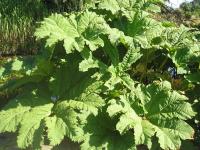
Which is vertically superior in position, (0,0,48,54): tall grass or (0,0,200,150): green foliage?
(0,0,200,150): green foliage

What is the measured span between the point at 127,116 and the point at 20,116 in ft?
3.09

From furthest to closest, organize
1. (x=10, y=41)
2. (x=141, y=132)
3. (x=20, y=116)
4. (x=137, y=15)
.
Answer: (x=10, y=41), (x=137, y=15), (x=20, y=116), (x=141, y=132)

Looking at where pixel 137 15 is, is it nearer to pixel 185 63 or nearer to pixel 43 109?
pixel 185 63

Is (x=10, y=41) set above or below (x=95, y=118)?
below

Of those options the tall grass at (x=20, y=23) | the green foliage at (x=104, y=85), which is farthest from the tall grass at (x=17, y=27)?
the green foliage at (x=104, y=85)

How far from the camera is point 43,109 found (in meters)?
4.24

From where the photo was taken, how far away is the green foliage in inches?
157

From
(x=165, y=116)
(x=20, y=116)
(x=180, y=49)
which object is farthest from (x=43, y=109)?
(x=180, y=49)

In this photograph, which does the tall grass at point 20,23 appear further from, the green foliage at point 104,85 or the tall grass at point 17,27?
the green foliage at point 104,85

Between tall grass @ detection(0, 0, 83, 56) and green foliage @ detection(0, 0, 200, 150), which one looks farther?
tall grass @ detection(0, 0, 83, 56)

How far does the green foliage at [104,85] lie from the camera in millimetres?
4000

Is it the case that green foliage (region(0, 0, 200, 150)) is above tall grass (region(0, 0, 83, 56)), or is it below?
above

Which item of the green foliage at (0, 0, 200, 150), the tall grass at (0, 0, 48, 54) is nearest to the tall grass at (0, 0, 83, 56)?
the tall grass at (0, 0, 48, 54)

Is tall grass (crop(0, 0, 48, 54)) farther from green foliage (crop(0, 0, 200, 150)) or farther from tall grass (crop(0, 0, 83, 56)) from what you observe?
green foliage (crop(0, 0, 200, 150))
